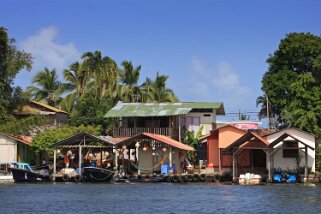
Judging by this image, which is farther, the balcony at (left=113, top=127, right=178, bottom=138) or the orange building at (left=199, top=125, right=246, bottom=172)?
the balcony at (left=113, top=127, right=178, bottom=138)

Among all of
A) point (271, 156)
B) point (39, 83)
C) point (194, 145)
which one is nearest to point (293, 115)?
point (271, 156)

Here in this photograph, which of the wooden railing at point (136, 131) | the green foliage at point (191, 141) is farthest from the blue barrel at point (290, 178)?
the wooden railing at point (136, 131)

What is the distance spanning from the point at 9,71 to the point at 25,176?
12.1 metres

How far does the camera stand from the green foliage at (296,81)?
51031mm

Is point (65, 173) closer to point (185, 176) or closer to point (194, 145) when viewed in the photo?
point (185, 176)

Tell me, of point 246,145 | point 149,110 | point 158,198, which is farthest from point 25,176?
point 246,145

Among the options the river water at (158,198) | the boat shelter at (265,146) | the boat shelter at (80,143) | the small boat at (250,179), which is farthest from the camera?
the boat shelter at (80,143)

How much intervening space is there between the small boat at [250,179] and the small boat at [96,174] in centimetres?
895

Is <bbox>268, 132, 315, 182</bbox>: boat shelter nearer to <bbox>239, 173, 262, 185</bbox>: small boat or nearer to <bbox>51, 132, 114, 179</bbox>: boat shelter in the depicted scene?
<bbox>239, 173, 262, 185</bbox>: small boat

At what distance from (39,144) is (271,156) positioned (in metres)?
18.5

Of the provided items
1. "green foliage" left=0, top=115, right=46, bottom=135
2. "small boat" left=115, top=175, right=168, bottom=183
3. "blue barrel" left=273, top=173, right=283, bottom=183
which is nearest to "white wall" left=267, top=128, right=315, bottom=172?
"blue barrel" left=273, top=173, right=283, bottom=183

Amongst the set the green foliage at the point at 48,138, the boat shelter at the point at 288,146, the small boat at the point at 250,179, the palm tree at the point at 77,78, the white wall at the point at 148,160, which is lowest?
the small boat at the point at 250,179

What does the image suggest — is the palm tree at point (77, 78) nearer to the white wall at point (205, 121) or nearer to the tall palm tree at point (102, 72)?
the tall palm tree at point (102, 72)

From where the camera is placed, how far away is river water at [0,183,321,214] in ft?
98.8
